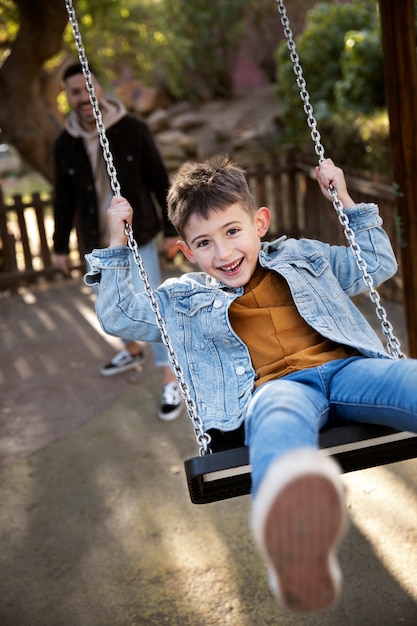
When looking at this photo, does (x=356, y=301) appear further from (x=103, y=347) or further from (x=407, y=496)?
(x=407, y=496)

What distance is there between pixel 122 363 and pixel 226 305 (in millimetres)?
2885

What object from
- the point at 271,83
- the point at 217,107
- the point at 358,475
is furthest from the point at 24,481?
the point at 271,83

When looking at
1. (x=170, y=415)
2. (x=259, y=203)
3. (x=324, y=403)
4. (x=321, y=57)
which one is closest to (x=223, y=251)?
(x=324, y=403)

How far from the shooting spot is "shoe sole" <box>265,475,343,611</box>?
147cm

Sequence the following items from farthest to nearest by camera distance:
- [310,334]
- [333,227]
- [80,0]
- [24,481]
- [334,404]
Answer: [80,0] < [333,227] < [24,481] < [310,334] < [334,404]

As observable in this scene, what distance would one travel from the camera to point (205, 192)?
2416 millimetres

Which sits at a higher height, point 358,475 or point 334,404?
point 334,404

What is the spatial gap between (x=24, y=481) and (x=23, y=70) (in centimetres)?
443

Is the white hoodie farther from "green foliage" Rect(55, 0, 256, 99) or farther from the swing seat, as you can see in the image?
"green foliage" Rect(55, 0, 256, 99)

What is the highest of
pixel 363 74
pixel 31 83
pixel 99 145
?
pixel 31 83

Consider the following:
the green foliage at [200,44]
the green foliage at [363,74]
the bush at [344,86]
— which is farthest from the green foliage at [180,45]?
the green foliage at [363,74]

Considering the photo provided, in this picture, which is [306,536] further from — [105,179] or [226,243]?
[105,179]

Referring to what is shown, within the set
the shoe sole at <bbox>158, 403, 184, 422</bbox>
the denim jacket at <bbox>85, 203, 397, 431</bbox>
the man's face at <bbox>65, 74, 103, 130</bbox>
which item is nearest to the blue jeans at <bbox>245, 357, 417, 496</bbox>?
the denim jacket at <bbox>85, 203, 397, 431</bbox>

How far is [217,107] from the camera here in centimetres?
1598
